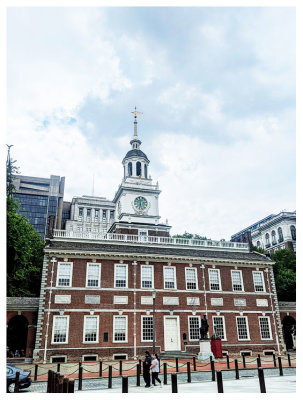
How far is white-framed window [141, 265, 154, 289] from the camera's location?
29.9 meters

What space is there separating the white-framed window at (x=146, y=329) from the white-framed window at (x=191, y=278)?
4764mm

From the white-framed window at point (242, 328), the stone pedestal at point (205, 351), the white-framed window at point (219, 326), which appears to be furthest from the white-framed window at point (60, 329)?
the white-framed window at point (242, 328)

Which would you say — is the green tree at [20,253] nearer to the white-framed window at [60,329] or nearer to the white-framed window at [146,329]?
the white-framed window at [60,329]

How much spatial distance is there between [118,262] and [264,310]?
14976 mm

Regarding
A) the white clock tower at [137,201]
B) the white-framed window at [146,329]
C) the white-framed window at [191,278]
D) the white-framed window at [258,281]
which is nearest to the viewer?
the white-framed window at [146,329]

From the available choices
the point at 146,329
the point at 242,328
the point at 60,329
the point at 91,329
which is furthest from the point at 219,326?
the point at 60,329

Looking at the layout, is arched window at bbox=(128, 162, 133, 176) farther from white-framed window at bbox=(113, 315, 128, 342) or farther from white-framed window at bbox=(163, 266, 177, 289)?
white-framed window at bbox=(113, 315, 128, 342)

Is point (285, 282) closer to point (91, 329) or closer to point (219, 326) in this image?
point (219, 326)

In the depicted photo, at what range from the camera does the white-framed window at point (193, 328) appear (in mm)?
29359

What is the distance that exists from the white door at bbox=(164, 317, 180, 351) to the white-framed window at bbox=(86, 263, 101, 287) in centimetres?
688

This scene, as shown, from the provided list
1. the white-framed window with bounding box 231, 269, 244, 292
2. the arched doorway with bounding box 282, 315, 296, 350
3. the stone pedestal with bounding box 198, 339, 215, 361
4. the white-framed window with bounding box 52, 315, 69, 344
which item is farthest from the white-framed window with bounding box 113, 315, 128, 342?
the arched doorway with bounding box 282, 315, 296, 350

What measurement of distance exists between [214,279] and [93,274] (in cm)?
1159

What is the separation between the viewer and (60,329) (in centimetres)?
2647

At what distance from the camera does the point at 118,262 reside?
2984 cm
